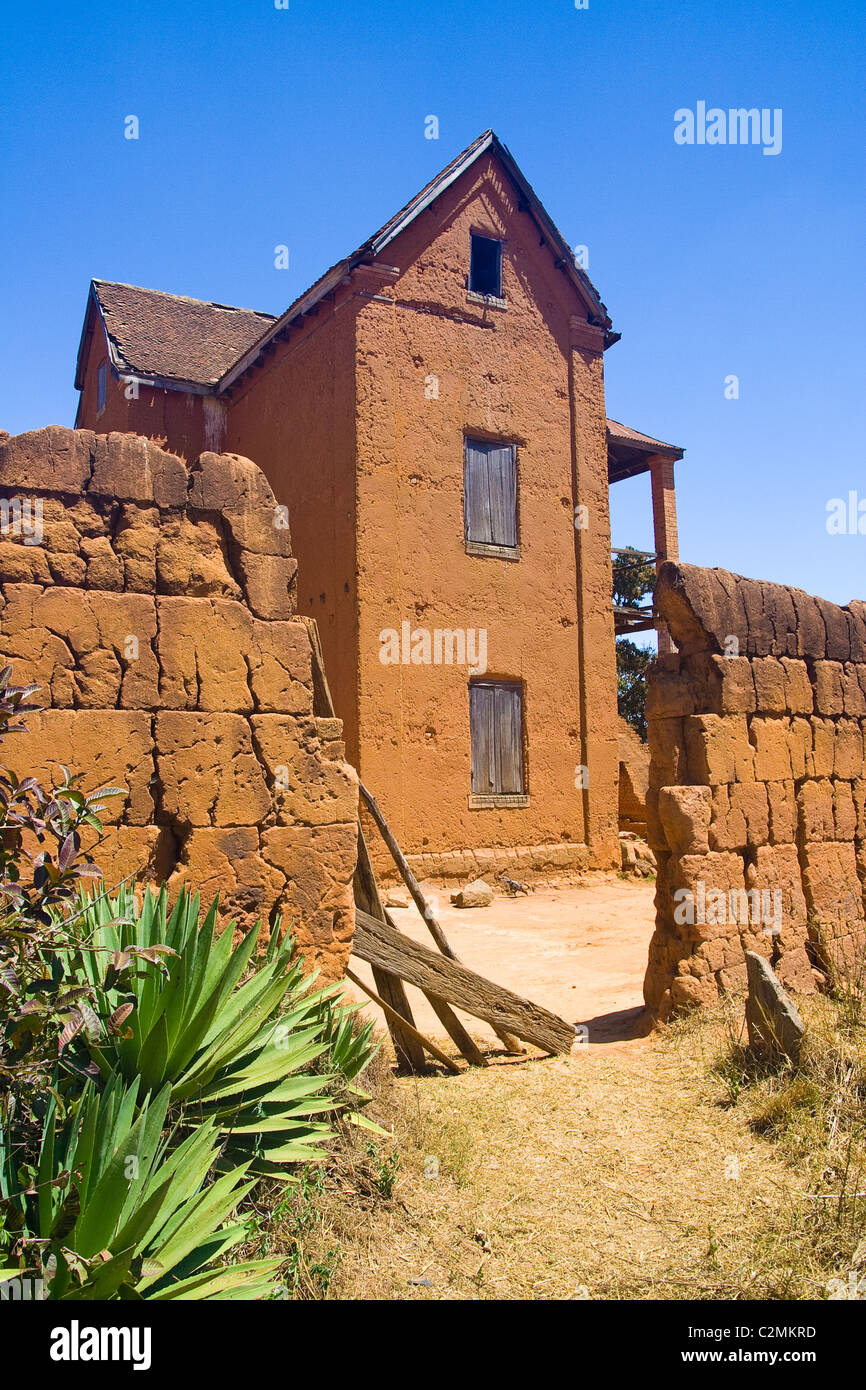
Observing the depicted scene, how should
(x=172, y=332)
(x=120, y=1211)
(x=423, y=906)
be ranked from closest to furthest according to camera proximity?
(x=120, y=1211) → (x=423, y=906) → (x=172, y=332)

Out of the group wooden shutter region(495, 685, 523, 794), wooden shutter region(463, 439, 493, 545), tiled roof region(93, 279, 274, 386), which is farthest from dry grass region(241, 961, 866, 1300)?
A: tiled roof region(93, 279, 274, 386)

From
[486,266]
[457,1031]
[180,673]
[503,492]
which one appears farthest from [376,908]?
[486,266]

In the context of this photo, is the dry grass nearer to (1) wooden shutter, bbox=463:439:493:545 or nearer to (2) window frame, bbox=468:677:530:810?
(2) window frame, bbox=468:677:530:810

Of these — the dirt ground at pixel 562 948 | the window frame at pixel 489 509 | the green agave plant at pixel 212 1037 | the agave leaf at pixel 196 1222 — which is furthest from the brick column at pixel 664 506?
the agave leaf at pixel 196 1222

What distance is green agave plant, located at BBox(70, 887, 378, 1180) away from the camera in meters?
3.26

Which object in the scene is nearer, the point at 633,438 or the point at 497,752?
the point at 497,752

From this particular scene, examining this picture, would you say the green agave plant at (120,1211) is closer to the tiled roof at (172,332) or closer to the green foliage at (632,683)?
the tiled roof at (172,332)

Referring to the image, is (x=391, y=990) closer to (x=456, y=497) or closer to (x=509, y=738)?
(x=509, y=738)

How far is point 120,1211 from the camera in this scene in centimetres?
255

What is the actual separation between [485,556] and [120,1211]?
11.4m

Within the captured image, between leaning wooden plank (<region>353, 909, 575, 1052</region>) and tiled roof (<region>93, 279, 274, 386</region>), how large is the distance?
12.3 meters

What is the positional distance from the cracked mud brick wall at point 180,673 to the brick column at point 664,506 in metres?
13.6
